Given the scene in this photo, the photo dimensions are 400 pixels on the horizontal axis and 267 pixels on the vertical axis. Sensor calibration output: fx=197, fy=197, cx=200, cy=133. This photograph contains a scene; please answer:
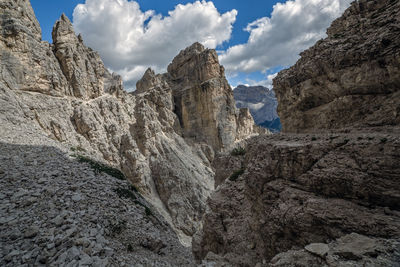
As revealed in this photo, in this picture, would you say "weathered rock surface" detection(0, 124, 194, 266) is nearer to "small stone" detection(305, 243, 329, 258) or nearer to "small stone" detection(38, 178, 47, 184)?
"small stone" detection(38, 178, 47, 184)

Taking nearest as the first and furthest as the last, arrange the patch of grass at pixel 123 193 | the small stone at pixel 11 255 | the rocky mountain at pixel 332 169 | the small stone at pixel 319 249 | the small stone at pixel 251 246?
the small stone at pixel 319 249 < the rocky mountain at pixel 332 169 < the small stone at pixel 11 255 < the small stone at pixel 251 246 < the patch of grass at pixel 123 193

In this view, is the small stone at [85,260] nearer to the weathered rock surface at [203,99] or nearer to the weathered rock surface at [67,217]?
the weathered rock surface at [67,217]

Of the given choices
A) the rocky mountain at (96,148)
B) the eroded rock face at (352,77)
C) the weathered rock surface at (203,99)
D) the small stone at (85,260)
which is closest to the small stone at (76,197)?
the rocky mountain at (96,148)

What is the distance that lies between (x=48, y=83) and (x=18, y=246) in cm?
3141

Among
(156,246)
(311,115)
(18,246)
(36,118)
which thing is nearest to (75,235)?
(18,246)

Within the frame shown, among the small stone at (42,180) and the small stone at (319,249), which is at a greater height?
the small stone at (42,180)

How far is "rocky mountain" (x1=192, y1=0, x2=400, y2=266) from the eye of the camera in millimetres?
6895

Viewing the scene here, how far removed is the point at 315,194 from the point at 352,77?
6564 mm

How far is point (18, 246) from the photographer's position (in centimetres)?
776

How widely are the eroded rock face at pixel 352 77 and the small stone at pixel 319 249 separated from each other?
20.8 ft

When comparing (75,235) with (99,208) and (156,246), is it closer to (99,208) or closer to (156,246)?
(99,208)

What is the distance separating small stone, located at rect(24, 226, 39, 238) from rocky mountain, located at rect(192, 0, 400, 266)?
31.3 ft

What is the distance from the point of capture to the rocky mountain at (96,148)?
31.2 feet

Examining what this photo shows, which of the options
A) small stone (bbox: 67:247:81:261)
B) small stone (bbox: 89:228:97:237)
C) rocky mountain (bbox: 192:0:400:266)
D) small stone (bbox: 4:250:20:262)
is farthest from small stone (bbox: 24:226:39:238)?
rocky mountain (bbox: 192:0:400:266)
